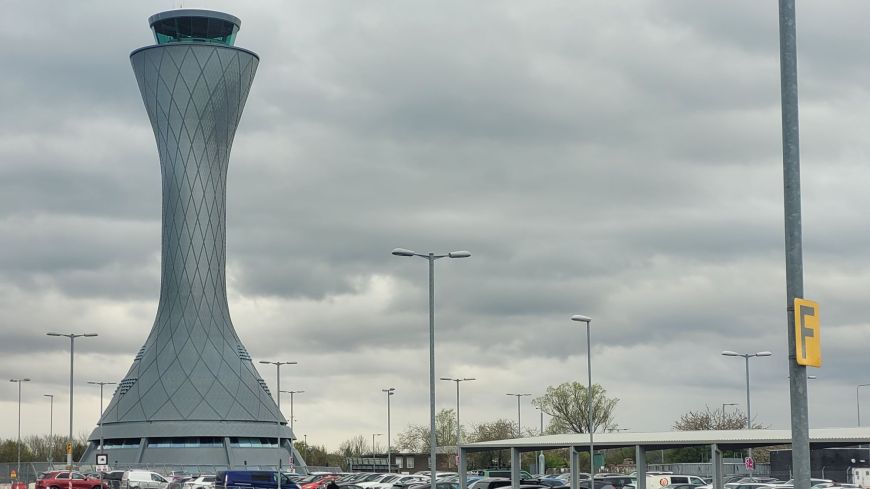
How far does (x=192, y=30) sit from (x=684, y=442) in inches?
3894

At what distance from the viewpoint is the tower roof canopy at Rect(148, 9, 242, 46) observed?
142 meters

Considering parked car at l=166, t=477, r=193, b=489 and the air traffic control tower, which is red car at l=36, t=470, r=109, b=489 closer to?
parked car at l=166, t=477, r=193, b=489

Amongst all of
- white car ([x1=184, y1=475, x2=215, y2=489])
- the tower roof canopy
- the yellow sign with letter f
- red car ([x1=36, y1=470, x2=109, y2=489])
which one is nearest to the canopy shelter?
white car ([x1=184, y1=475, x2=215, y2=489])

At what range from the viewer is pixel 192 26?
142500 millimetres

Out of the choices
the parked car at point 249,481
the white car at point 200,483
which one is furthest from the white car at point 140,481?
the parked car at point 249,481

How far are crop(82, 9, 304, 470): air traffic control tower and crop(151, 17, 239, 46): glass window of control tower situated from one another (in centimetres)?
11

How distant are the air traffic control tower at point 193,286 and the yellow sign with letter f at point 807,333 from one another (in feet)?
411

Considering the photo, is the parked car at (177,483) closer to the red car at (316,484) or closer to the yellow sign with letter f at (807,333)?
the red car at (316,484)

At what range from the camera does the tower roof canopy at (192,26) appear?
142 meters

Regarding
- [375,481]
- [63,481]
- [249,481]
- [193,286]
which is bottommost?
[375,481]

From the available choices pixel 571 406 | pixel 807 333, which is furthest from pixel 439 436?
pixel 807 333

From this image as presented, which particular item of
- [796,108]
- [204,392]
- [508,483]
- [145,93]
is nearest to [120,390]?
[204,392]

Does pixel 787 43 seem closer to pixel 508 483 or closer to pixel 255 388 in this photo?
pixel 508 483

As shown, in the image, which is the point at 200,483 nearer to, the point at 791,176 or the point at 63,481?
the point at 63,481
